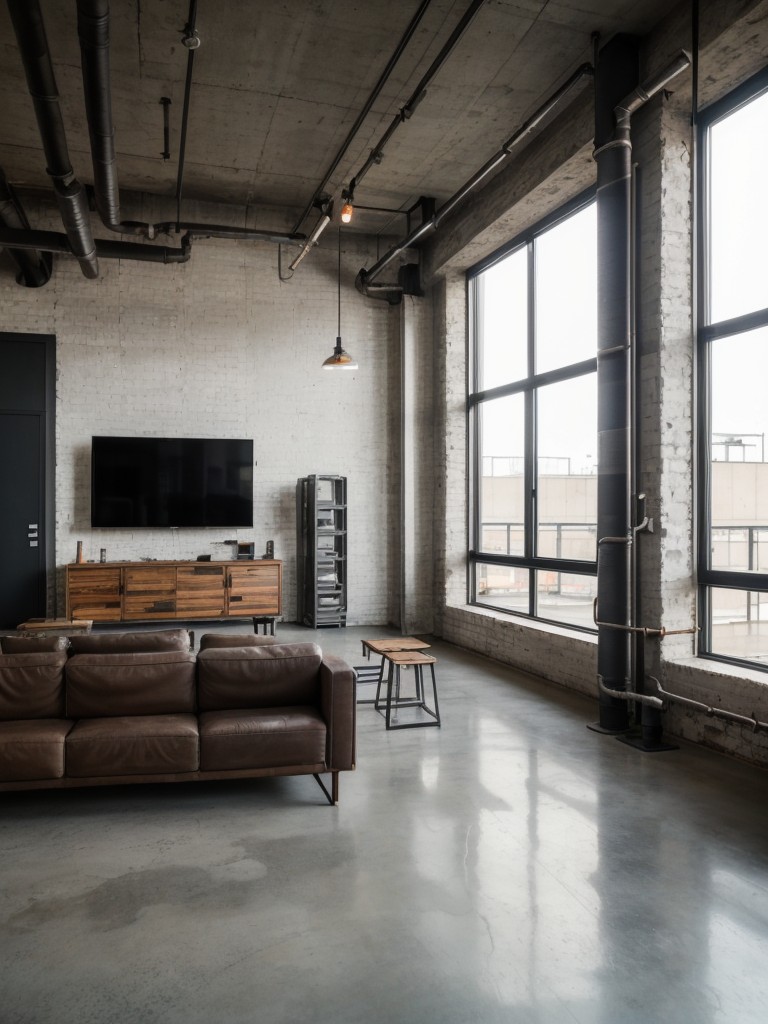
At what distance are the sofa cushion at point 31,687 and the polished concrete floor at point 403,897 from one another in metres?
0.46

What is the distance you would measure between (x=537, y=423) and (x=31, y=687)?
201 inches

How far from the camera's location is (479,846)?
10.9 feet

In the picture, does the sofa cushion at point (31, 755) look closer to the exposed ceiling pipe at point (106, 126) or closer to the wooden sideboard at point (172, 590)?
the exposed ceiling pipe at point (106, 126)

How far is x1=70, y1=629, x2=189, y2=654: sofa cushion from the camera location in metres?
4.11

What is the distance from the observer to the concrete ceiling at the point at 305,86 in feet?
17.1

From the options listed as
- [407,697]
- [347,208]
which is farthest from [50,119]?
[407,697]

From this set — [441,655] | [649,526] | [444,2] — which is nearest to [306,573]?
[441,655]

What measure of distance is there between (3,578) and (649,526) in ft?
22.6

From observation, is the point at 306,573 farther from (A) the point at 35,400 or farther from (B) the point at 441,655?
(A) the point at 35,400

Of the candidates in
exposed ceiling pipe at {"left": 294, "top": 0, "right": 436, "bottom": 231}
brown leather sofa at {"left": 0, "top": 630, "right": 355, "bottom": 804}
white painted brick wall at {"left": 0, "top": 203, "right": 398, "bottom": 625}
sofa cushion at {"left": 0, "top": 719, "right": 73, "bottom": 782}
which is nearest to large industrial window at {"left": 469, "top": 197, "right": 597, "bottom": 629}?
white painted brick wall at {"left": 0, "top": 203, "right": 398, "bottom": 625}

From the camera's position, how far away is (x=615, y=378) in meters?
5.12

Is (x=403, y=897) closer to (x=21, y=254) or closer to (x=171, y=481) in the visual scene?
(x=171, y=481)

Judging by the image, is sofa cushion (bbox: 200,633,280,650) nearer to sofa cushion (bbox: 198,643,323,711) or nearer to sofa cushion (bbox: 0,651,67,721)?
sofa cushion (bbox: 198,643,323,711)

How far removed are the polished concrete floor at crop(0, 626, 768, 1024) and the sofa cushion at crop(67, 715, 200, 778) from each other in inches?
9.3
